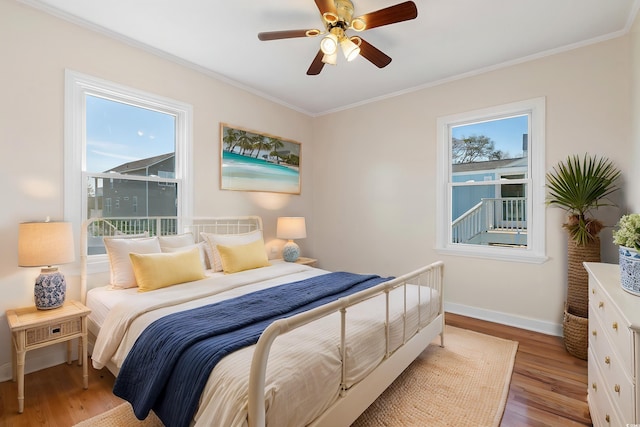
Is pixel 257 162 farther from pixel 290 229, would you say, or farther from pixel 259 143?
pixel 290 229

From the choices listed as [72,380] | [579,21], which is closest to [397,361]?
[72,380]

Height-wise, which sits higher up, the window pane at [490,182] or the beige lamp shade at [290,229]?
the window pane at [490,182]

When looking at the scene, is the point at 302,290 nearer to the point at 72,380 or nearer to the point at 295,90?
the point at 72,380

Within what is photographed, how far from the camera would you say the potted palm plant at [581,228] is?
2.49 metres

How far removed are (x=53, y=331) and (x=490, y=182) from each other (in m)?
4.14

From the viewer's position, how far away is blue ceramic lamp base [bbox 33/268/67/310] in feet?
7.06

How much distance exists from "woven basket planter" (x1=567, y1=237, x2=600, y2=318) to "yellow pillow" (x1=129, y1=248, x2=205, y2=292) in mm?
3239

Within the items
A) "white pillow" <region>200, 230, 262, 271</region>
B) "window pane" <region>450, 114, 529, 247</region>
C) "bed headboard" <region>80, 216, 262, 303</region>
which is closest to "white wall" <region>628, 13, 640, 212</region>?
"window pane" <region>450, 114, 529, 247</region>

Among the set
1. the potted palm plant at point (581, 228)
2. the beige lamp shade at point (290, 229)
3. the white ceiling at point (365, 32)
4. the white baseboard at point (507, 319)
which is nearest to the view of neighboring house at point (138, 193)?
the white ceiling at point (365, 32)

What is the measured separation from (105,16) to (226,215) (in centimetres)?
212

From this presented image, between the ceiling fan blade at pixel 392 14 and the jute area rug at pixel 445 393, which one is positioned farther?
the ceiling fan blade at pixel 392 14

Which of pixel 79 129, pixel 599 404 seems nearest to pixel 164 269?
pixel 79 129

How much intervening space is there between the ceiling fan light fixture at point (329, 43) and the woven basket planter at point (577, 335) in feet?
9.50

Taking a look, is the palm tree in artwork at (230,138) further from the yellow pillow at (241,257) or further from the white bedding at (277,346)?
the white bedding at (277,346)
